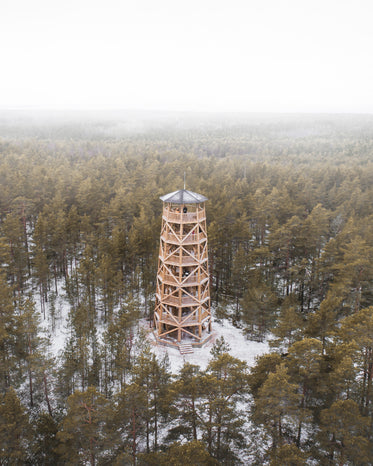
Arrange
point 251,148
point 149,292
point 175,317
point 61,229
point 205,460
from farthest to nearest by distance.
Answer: point 251,148
point 61,229
point 149,292
point 175,317
point 205,460

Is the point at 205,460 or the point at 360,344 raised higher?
the point at 360,344

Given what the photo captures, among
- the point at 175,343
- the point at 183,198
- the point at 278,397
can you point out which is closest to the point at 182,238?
the point at 183,198

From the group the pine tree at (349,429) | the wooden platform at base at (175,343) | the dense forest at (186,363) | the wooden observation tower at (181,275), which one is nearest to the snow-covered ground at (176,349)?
the wooden platform at base at (175,343)

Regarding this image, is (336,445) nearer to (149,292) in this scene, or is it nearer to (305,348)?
(305,348)

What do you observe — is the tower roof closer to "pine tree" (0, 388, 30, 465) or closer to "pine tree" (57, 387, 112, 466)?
"pine tree" (57, 387, 112, 466)

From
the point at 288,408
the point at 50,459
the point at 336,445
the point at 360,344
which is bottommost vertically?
the point at 50,459

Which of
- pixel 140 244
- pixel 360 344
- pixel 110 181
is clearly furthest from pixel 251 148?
pixel 360 344

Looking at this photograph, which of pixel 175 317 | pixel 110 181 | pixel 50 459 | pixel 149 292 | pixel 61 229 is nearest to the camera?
pixel 50 459
